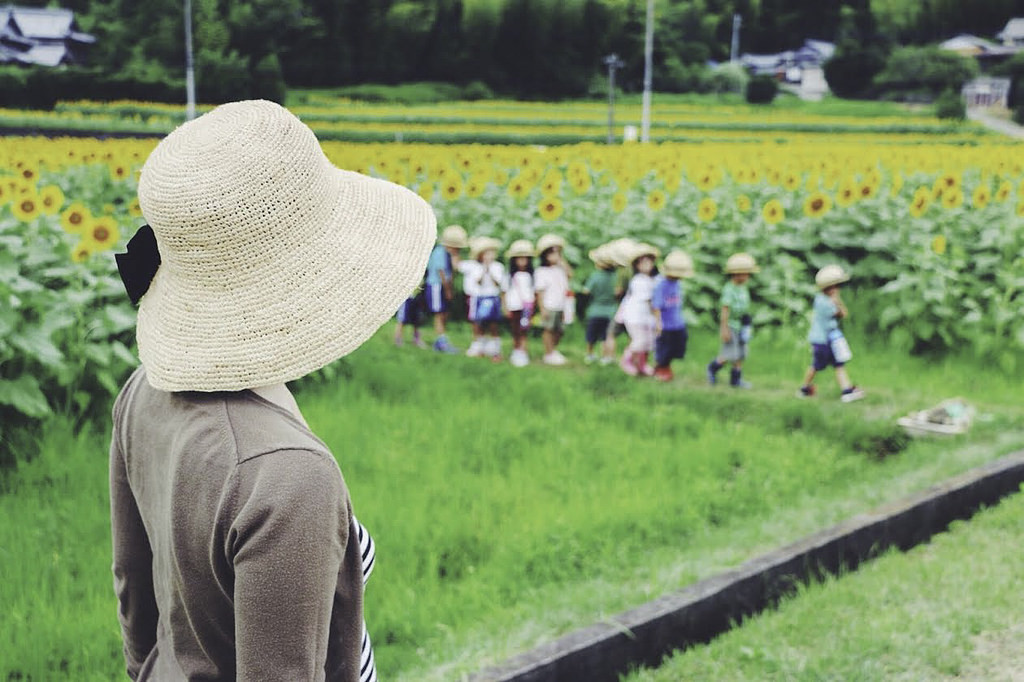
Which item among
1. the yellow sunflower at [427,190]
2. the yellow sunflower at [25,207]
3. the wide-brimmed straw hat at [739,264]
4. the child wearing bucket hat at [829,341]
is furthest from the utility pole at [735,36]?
the yellow sunflower at [25,207]

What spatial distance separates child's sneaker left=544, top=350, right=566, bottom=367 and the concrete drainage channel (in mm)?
3358

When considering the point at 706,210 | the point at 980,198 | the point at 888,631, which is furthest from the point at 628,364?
the point at 888,631

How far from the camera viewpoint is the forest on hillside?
50219 millimetres

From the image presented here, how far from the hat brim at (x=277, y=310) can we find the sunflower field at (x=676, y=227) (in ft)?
12.1

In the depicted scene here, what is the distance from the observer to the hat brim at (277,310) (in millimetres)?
1481

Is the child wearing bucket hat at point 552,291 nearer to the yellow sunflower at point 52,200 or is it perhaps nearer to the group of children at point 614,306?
the group of children at point 614,306

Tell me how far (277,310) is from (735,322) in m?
5.80

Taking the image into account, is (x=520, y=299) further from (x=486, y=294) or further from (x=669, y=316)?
(x=669, y=316)

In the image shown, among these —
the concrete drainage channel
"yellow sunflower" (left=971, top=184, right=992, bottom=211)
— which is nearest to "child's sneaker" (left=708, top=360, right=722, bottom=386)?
the concrete drainage channel

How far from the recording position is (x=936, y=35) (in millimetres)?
70875

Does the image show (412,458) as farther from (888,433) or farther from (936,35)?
(936,35)

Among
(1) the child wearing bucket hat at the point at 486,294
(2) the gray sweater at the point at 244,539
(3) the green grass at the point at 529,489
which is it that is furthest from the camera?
(1) the child wearing bucket hat at the point at 486,294

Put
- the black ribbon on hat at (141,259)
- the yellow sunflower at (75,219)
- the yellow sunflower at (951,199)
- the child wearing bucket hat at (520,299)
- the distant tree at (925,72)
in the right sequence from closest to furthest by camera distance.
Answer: the black ribbon on hat at (141,259) → the yellow sunflower at (75,219) → the child wearing bucket hat at (520,299) → the yellow sunflower at (951,199) → the distant tree at (925,72)

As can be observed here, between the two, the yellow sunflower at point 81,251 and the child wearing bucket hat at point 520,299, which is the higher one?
the yellow sunflower at point 81,251
